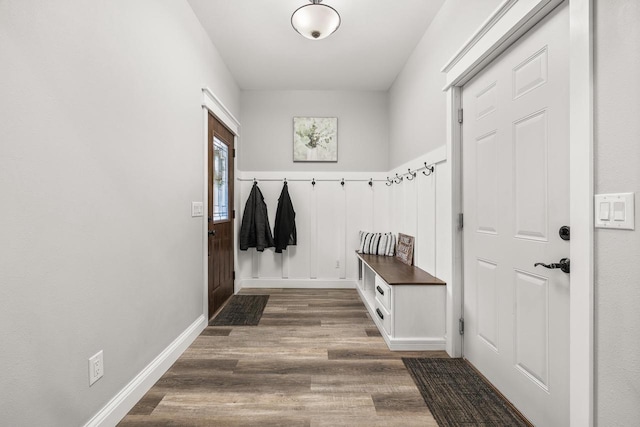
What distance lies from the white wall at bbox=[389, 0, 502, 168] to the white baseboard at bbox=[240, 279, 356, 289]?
172cm

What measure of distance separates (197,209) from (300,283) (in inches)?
79.0

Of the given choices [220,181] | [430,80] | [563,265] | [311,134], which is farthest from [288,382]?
[311,134]

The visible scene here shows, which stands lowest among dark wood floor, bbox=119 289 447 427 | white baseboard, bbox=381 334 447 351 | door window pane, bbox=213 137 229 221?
dark wood floor, bbox=119 289 447 427

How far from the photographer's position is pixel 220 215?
3.34 metres

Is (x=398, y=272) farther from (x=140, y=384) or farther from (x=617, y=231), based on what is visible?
(x=140, y=384)

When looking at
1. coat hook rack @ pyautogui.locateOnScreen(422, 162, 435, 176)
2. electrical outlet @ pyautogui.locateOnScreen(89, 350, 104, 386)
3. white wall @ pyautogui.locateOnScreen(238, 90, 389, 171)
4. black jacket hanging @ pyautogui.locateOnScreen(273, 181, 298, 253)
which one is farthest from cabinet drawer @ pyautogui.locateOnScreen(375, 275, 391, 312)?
white wall @ pyautogui.locateOnScreen(238, 90, 389, 171)

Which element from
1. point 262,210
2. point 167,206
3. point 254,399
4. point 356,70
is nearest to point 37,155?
point 167,206

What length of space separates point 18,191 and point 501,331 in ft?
7.57

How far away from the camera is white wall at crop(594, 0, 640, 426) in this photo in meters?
0.96

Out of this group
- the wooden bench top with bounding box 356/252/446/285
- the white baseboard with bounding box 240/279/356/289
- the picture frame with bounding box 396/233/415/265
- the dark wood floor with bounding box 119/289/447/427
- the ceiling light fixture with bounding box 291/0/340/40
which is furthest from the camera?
the white baseboard with bounding box 240/279/356/289

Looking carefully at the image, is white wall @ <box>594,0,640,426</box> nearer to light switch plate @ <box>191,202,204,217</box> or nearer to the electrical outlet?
the electrical outlet

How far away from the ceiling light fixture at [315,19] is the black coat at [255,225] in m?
2.11

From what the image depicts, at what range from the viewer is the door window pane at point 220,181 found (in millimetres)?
3138

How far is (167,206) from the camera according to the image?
209 centimetres
